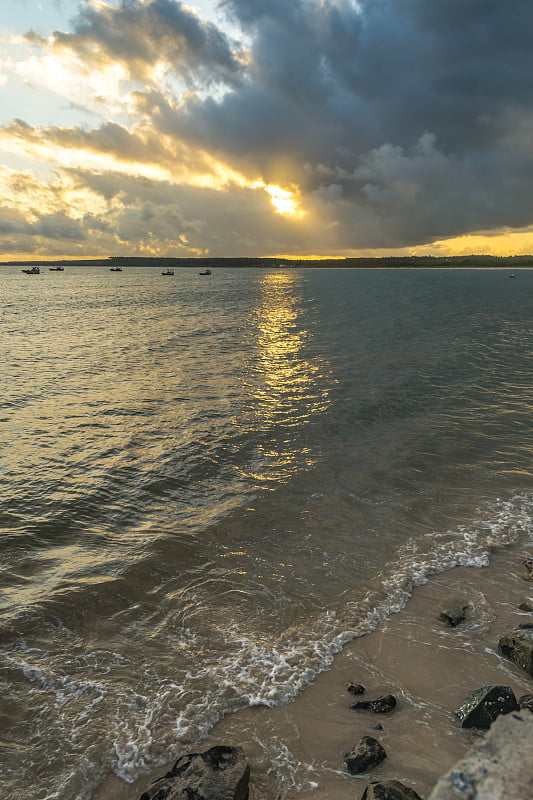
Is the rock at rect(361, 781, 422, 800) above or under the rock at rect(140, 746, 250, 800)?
above

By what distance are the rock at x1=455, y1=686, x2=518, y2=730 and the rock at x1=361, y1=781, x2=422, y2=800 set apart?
6.08 ft

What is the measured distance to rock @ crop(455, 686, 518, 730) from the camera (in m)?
6.29

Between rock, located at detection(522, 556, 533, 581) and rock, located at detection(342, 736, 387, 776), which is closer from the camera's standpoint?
rock, located at detection(342, 736, 387, 776)

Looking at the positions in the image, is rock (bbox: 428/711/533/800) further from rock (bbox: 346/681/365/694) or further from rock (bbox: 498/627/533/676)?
rock (bbox: 498/627/533/676)

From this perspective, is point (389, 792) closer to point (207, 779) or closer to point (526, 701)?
point (207, 779)

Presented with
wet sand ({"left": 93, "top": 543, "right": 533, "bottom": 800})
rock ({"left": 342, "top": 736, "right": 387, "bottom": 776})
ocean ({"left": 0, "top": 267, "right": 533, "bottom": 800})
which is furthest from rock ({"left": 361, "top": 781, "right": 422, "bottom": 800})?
ocean ({"left": 0, "top": 267, "right": 533, "bottom": 800})

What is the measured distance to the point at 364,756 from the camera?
5.91m

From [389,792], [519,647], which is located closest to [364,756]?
[389,792]

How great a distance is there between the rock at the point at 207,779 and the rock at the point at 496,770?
3548mm

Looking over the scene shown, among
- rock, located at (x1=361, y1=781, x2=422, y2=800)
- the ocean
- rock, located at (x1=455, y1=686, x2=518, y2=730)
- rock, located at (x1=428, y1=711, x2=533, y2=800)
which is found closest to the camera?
rock, located at (x1=428, y1=711, x2=533, y2=800)

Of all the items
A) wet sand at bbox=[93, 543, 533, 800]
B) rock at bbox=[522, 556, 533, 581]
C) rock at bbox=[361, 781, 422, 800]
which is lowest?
wet sand at bbox=[93, 543, 533, 800]

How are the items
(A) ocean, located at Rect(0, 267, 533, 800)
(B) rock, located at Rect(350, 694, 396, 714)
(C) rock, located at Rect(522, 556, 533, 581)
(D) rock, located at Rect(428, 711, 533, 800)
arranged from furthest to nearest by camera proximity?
(C) rock, located at Rect(522, 556, 533, 581)
(A) ocean, located at Rect(0, 267, 533, 800)
(B) rock, located at Rect(350, 694, 396, 714)
(D) rock, located at Rect(428, 711, 533, 800)

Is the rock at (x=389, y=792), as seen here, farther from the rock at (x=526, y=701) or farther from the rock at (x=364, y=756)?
the rock at (x=526, y=701)

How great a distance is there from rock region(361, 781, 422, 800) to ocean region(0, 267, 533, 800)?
4.24 feet
